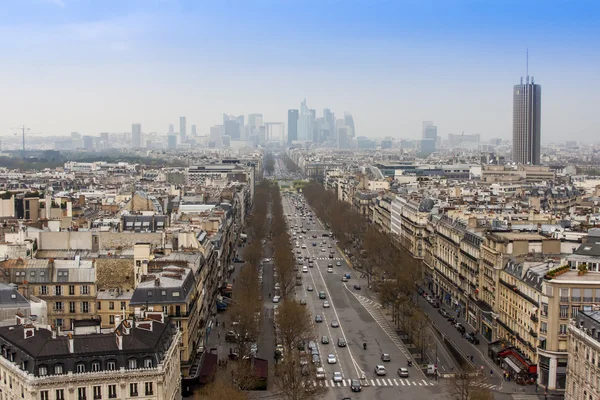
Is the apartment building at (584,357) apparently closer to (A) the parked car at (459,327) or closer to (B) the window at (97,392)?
(A) the parked car at (459,327)

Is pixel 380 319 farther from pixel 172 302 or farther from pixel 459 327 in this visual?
pixel 172 302

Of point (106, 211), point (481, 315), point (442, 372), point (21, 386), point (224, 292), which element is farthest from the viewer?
point (106, 211)

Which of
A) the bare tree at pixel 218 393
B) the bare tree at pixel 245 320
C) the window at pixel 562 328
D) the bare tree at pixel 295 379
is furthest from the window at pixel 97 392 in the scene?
the window at pixel 562 328

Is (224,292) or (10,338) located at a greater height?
(10,338)

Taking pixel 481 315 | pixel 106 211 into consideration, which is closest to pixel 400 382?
pixel 481 315

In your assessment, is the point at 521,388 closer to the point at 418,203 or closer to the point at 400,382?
the point at 400,382

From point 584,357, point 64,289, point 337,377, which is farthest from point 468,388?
point 64,289
